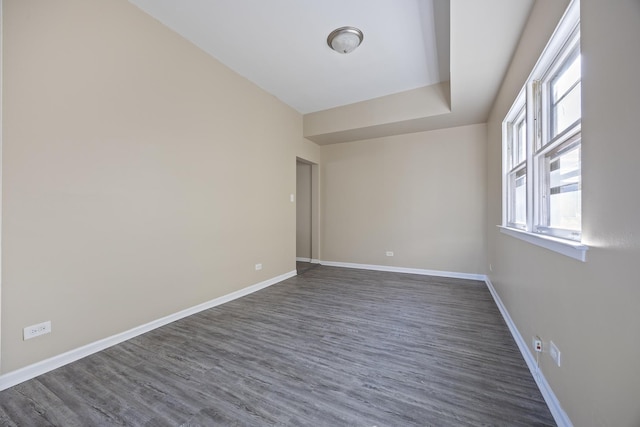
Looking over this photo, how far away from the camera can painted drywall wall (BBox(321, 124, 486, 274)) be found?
4.21 meters

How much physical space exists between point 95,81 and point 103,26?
472 mm

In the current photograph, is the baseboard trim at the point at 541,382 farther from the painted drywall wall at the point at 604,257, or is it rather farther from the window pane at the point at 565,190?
the window pane at the point at 565,190

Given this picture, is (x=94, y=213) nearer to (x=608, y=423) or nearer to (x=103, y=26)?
(x=103, y=26)

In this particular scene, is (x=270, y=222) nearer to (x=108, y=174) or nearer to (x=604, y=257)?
(x=108, y=174)

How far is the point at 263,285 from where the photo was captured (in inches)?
151

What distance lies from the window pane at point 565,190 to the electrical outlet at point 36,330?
11.2 feet

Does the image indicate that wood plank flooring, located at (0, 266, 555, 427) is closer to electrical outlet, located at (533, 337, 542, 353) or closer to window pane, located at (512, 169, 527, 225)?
electrical outlet, located at (533, 337, 542, 353)

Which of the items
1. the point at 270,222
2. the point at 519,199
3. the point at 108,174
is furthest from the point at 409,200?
the point at 108,174

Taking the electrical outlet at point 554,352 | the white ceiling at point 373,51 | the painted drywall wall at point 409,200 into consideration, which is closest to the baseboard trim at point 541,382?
the electrical outlet at point 554,352

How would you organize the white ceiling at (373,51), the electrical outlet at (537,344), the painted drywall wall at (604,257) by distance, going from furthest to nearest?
the white ceiling at (373,51)
the electrical outlet at (537,344)
the painted drywall wall at (604,257)

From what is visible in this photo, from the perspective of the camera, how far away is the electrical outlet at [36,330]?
1.71m

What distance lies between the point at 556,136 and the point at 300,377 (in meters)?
2.23

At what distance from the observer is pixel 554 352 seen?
142 centimetres

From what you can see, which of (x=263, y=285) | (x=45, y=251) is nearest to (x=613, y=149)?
(x=45, y=251)
